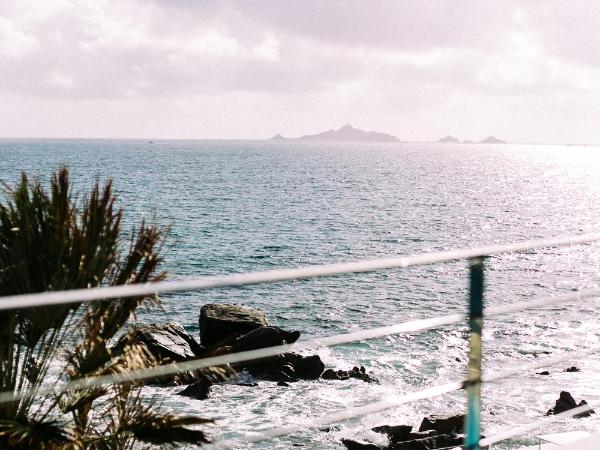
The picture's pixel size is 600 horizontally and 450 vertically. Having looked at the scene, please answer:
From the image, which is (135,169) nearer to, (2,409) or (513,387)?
(513,387)

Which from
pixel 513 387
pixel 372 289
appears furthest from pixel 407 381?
pixel 372 289

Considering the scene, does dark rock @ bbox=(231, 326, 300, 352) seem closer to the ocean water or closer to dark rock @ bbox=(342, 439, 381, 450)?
the ocean water

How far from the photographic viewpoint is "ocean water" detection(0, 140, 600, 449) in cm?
2205

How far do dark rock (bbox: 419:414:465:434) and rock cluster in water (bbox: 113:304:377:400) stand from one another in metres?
5.01

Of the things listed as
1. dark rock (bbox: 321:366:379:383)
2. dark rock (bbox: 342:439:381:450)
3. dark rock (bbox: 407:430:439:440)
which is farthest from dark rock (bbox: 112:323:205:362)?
dark rock (bbox: 407:430:439:440)

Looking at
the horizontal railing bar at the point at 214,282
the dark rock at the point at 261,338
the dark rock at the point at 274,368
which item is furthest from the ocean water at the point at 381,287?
the horizontal railing bar at the point at 214,282

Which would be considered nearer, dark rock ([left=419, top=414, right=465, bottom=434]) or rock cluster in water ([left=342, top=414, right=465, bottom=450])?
rock cluster in water ([left=342, top=414, right=465, bottom=450])

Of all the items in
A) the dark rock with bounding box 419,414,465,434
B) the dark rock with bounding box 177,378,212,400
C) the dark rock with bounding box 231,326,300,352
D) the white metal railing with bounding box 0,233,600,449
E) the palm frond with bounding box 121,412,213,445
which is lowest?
the dark rock with bounding box 177,378,212,400

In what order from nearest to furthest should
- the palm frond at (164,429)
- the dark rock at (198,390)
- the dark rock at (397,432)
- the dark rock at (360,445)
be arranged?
the palm frond at (164,429) < the dark rock at (360,445) < the dark rock at (397,432) < the dark rock at (198,390)

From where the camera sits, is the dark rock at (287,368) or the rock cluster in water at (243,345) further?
the dark rock at (287,368)

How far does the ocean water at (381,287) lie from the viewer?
22047 mm

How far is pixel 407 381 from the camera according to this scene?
80.2ft

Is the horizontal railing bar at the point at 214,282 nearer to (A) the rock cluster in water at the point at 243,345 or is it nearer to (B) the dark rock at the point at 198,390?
(A) the rock cluster in water at the point at 243,345

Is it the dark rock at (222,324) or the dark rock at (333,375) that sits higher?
the dark rock at (222,324)
